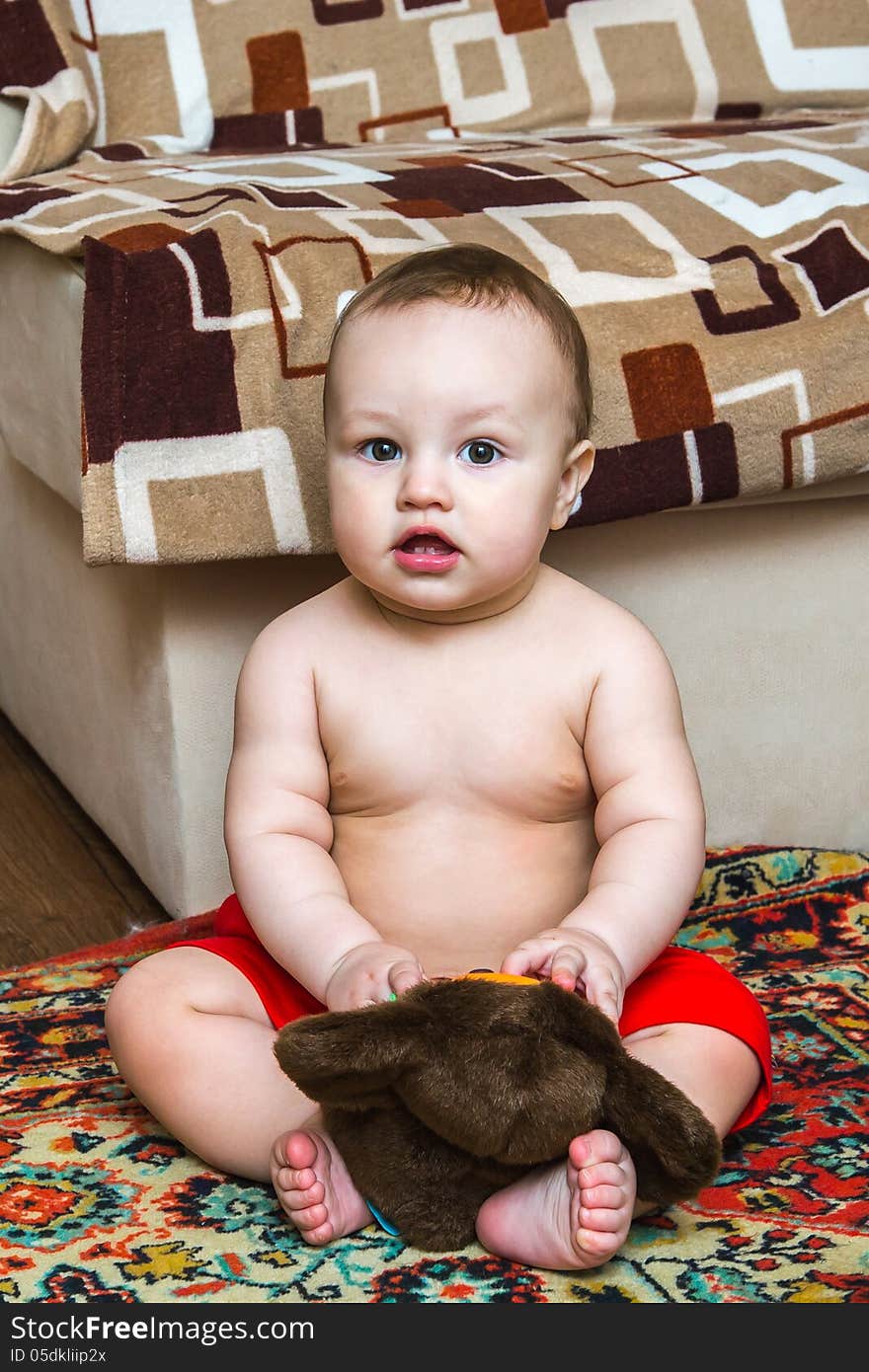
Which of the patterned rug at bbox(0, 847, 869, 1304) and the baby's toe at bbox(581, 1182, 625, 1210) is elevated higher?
the baby's toe at bbox(581, 1182, 625, 1210)

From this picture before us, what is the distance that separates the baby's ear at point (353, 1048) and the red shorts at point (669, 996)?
0.14 meters

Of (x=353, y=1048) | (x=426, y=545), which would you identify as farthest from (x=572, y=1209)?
(x=426, y=545)

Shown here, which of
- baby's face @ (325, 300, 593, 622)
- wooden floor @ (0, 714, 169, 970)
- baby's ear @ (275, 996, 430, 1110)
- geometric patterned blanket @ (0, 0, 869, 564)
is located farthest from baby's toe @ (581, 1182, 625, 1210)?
wooden floor @ (0, 714, 169, 970)

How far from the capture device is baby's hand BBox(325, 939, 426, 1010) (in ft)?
2.47

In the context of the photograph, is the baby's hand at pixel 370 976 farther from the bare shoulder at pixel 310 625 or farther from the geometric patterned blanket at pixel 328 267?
the geometric patterned blanket at pixel 328 267

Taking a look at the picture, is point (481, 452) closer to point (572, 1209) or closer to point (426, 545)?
point (426, 545)

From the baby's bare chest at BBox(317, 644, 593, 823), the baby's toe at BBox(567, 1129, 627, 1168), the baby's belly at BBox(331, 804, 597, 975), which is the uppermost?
the baby's bare chest at BBox(317, 644, 593, 823)

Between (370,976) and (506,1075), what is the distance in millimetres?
102

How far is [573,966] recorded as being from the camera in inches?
29.9

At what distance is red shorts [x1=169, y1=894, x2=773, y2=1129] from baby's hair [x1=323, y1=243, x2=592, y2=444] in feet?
1.04

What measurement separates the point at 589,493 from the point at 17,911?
59 cm

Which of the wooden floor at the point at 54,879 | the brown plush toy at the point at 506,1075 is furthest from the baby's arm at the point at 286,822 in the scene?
the wooden floor at the point at 54,879

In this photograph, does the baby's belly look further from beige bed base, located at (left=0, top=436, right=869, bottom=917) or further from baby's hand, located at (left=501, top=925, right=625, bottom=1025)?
beige bed base, located at (left=0, top=436, right=869, bottom=917)

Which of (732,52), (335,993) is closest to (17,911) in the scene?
(335,993)
